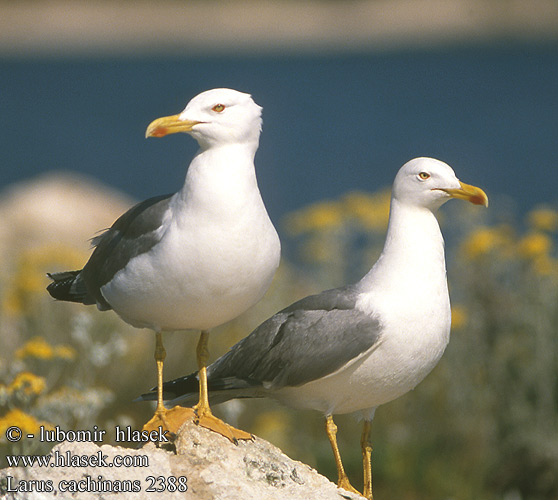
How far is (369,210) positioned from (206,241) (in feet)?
10.6

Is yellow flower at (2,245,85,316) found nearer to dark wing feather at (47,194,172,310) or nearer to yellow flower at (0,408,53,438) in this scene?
dark wing feather at (47,194,172,310)

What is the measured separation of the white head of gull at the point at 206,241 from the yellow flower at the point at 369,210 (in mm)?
2963

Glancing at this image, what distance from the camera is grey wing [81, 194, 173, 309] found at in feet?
12.5

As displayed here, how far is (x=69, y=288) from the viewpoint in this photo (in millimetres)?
4242

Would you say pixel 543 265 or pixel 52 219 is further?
pixel 52 219

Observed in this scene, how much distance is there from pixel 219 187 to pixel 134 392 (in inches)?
127

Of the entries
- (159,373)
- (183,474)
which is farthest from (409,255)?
(183,474)

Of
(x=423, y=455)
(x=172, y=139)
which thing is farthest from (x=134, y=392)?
(x=172, y=139)

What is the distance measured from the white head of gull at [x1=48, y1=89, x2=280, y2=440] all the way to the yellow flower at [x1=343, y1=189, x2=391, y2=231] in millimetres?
2963

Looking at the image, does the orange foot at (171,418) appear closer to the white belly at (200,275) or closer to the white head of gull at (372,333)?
the white head of gull at (372,333)

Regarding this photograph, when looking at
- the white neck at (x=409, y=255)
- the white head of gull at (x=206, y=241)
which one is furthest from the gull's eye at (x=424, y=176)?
the white head of gull at (x=206, y=241)

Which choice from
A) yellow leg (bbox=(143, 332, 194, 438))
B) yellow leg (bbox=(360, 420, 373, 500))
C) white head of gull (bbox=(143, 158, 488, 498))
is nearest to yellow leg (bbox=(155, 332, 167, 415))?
yellow leg (bbox=(143, 332, 194, 438))

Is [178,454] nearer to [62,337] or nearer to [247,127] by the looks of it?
[247,127]

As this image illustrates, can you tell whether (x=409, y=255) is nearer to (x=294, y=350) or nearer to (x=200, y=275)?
(x=294, y=350)
